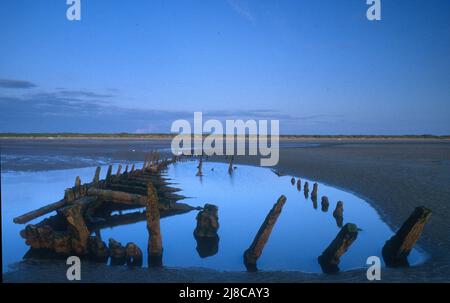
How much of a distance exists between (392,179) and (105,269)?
18.0m

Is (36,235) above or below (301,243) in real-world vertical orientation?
above

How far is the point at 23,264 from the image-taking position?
873 cm

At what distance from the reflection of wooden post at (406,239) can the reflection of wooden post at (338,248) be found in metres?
1.24

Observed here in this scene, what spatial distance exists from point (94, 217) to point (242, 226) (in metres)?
5.60

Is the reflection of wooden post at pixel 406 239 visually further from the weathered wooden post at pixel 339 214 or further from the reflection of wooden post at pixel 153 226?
the reflection of wooden post at pixel 153 226

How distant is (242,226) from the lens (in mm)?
13352

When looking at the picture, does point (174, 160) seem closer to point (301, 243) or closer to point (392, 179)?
point (392, 179)

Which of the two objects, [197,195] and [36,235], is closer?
[36,235]

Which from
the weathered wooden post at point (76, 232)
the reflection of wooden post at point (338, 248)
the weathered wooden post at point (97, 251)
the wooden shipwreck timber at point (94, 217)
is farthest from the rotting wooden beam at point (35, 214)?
the reflection of wooden post at point (338, 248)

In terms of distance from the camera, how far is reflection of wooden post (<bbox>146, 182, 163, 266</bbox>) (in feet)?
30.0

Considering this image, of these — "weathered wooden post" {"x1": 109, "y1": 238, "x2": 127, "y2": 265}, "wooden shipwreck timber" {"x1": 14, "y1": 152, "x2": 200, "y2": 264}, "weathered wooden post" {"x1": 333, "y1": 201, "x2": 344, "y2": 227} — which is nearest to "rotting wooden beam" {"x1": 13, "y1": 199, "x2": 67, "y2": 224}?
"wooden shipwreck timber" {"x1": 14, "y1": 152, "x2": 200, "y2": 264}

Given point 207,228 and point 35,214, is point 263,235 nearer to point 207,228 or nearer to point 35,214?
point 207,228

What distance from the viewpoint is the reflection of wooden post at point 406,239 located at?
846 cm
